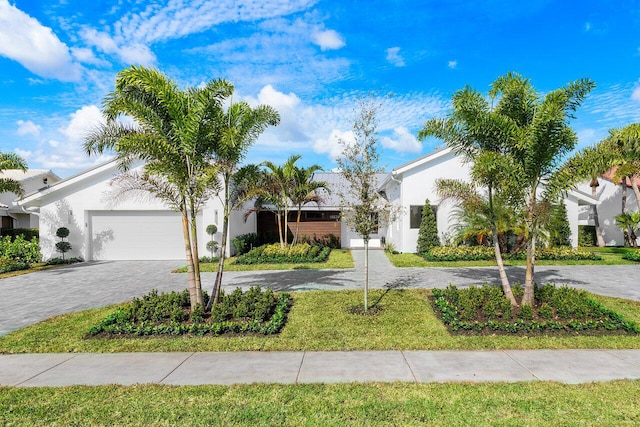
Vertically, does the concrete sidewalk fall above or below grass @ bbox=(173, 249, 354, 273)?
below

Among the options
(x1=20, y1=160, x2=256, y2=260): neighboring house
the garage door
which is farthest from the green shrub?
the garage door

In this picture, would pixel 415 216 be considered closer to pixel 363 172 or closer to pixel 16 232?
pixel 363 172

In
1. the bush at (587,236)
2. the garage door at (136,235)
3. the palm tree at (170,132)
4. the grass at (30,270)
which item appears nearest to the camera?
the palm tree at (170,132)

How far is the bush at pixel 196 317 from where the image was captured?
21.1 ft

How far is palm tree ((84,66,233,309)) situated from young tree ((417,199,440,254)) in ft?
39.0

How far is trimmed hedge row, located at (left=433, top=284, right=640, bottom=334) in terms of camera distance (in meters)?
6.36

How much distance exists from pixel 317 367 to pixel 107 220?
51.4 feet

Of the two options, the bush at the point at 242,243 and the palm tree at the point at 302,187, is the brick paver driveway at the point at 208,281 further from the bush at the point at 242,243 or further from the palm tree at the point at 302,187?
the palm tree at the point at 302,187

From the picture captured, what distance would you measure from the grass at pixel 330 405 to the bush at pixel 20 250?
13.7m

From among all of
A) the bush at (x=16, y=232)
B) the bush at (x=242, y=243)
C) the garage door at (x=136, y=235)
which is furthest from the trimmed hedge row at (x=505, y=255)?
the bush at (x=16, y=232)

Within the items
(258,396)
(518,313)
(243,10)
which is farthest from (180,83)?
(518,313)

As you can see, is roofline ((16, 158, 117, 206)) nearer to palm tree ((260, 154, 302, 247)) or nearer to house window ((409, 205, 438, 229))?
palm tree ((260, 154, 302, 247))

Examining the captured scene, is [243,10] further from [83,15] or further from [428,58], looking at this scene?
[428,58]

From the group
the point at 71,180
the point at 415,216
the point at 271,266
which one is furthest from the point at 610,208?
the point at 71,180
